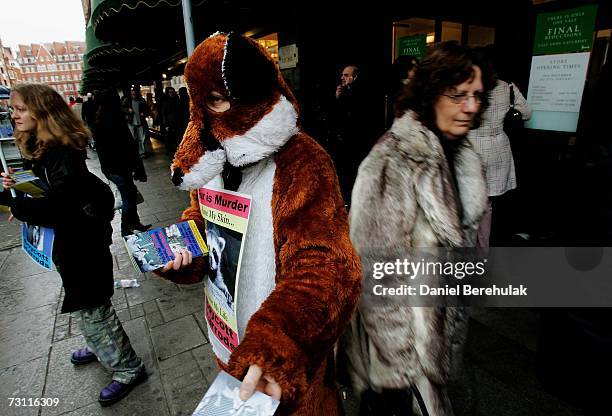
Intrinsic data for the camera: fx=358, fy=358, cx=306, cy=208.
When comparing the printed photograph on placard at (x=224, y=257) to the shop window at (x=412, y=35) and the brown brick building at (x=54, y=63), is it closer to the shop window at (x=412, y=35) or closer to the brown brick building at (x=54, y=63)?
the shop window at (x=412, y=35)

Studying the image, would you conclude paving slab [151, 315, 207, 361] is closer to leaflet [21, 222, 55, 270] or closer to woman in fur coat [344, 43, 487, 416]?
leaflet [21, 222, 55, 270]

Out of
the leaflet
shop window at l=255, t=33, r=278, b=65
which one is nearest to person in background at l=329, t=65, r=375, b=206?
shop window at l=255, t=33, r=278, b=65

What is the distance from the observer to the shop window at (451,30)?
242 inches

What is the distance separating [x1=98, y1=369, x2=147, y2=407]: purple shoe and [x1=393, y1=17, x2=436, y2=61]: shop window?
19.3 ft

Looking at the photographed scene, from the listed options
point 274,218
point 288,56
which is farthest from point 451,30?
point 274,218

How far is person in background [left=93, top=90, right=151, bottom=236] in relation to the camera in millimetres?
5336

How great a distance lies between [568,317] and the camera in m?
1.73

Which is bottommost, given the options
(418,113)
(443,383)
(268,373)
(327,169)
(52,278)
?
(52,278)

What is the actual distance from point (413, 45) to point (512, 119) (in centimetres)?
269

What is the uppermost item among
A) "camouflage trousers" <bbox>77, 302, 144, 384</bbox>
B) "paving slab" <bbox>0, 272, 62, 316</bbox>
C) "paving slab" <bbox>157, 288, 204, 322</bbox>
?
"camouflage trousers" <bbox>77, 302, 144, 384</bbox>

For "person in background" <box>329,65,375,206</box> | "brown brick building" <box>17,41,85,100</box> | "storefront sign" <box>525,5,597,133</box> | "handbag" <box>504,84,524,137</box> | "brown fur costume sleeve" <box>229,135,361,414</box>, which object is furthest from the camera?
"brown brick building" <box>17,41,85,100</box>

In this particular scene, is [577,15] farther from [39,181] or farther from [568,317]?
[39,181]

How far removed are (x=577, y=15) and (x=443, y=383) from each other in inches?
172

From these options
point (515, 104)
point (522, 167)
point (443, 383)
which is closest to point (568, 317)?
point (443, 383)
